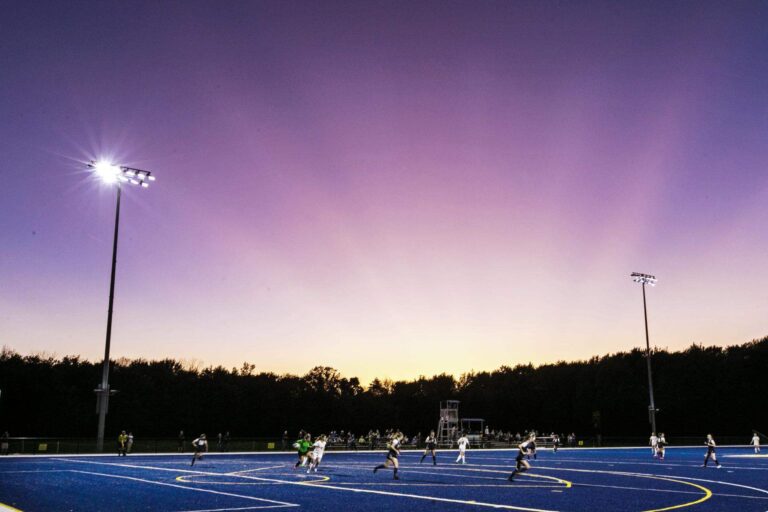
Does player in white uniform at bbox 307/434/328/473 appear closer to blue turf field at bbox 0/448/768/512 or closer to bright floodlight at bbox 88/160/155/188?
blue turf field at bbox 0/448/768/512

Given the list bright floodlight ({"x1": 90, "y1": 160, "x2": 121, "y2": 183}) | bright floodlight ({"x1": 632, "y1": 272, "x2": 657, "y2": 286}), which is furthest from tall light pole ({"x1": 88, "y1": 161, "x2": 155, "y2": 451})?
bright floodlight ({"x1": 632, "y1": 272, "x2": 657, "y2": 286})

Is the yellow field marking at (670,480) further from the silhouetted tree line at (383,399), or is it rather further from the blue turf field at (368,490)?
the silhouetted tree line at (383,399)

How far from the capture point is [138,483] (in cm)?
2294

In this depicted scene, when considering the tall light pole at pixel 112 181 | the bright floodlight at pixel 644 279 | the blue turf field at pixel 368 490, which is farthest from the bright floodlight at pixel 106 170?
the bright floodlight at pixel 644 279

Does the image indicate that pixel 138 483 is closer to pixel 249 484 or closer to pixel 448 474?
pixel 249 484

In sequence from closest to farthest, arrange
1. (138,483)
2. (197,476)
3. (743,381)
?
(138,483) → (197,476) → (743,381)

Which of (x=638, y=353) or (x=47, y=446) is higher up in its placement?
(x=638, y=353)

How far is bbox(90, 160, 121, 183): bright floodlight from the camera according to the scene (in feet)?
147

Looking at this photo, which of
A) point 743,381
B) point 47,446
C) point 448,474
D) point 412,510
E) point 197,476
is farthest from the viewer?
point 743,381

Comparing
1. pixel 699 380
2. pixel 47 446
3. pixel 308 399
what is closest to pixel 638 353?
pixel 699 380

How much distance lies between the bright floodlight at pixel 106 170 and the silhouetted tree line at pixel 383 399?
52.6 meters

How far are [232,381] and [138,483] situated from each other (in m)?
91.4

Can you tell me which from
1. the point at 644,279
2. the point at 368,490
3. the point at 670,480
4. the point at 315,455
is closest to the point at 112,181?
the point at 315,455

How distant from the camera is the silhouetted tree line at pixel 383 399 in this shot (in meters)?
90.0
